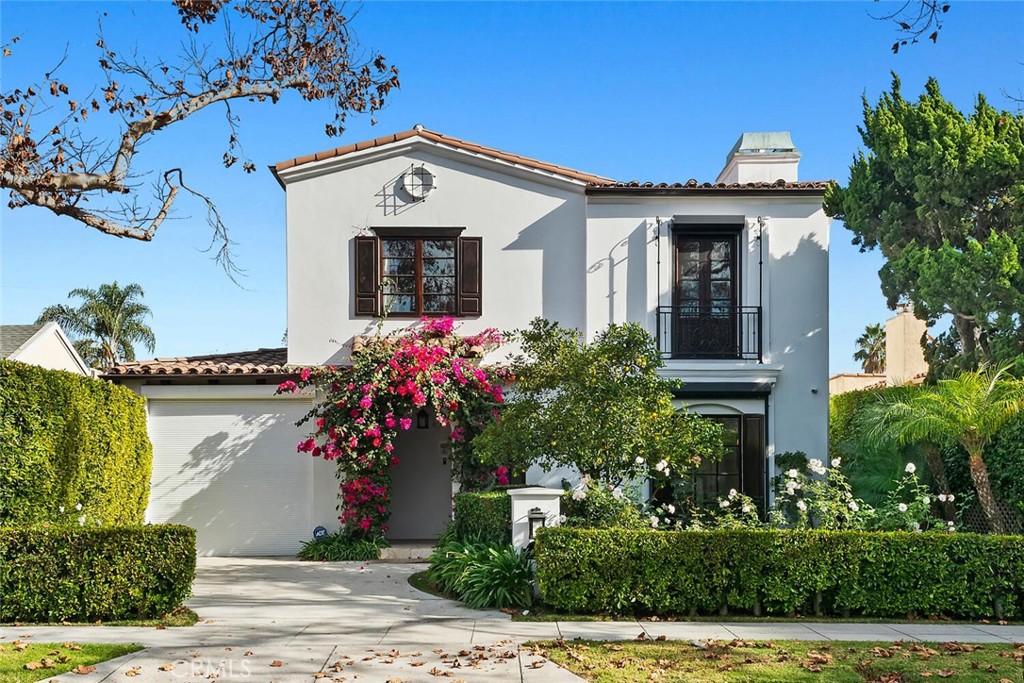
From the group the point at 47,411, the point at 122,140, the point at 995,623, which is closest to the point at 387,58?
the point at 122,140

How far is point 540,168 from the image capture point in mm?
17094

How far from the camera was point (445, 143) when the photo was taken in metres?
17.1

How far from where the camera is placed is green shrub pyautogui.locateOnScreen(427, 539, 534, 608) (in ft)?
35.1

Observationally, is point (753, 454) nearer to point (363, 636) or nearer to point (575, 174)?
point (575, 174)

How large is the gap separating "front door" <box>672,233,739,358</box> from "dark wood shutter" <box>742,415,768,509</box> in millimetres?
1303

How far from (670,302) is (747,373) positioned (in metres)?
1.92

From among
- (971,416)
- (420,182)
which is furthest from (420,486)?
(971,416)

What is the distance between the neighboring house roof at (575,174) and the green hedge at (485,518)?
258 inches

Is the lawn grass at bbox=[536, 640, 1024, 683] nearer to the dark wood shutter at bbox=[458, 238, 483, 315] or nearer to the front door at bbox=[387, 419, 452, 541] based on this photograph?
the dark wood shutter at bbox=[458, 238, 483, 315]

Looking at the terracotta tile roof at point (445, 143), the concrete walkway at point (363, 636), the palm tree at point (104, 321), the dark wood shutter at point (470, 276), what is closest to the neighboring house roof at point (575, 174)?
the terracotta tile roof at point (445, 143)

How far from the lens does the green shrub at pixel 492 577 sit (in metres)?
10.7

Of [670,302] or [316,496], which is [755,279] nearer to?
[670,302]

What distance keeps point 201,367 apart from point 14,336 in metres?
10.1

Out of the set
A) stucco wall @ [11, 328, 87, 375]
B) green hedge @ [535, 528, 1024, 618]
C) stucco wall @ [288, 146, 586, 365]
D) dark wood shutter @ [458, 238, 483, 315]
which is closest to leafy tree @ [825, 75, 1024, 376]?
stucco wall @ [288, 146, 586, 365]
